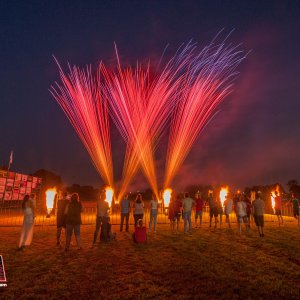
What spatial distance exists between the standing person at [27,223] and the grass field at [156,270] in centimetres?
32

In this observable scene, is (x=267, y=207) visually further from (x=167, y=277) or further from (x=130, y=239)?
(x=167, y=277)

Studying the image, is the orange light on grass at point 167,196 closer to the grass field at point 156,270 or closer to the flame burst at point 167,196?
the flame burst at point 167,196

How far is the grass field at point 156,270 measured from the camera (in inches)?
204

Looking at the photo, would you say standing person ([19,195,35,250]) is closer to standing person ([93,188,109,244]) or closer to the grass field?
the grass field

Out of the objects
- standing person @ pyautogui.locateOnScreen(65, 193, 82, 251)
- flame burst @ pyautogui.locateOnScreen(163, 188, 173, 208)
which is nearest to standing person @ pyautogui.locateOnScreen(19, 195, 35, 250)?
standing person @ pyautogui.locateOnScreen(65, 193, 82, 251)

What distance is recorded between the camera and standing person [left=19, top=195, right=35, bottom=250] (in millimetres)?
9477

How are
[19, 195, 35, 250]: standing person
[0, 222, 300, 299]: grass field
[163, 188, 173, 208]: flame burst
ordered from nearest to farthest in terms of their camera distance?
[0, 222, 300, 299]: grass field < [19, 195, 35, 250]: standing person < [163, 188, 173, 208]: flame burst

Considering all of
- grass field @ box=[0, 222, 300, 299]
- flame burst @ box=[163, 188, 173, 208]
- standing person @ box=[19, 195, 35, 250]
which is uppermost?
flame burst @ box=[163, 188, 173, 208]

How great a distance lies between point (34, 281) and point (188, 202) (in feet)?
27.5

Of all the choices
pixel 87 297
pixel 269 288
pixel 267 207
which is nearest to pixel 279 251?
pixel 269 288

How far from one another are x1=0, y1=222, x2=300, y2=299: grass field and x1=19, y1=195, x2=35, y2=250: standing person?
0.32 meters

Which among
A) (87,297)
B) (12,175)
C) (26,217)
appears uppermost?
(12,175)

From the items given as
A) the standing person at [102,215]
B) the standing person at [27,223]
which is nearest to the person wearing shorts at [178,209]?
the standing person at [102,215]

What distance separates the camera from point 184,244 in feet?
33.3
